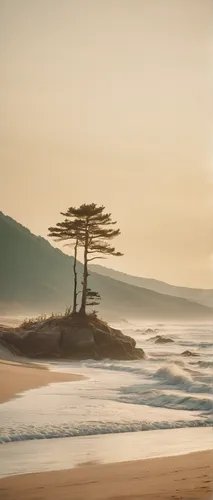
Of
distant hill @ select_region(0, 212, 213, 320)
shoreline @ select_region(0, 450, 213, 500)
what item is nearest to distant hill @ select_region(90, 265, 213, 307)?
distant hill @ select_region(0, 212, 213, 320)

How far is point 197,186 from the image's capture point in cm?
306

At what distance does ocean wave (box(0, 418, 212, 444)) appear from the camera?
2.61 metres

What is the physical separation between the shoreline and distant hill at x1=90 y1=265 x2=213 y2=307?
Result: 62 cm

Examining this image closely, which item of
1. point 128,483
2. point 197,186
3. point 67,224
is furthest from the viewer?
point 197,186

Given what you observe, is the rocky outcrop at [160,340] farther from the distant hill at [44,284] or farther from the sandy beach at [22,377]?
the sandy beach at [22,377]

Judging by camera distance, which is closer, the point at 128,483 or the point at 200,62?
the point at 128,483

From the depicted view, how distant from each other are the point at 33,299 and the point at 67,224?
1.06 feet

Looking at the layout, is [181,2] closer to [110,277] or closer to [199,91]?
[199,91]

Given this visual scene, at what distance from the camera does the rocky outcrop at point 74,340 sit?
2.81 metres

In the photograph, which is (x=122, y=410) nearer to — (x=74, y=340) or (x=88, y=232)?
(x=74, y=340)

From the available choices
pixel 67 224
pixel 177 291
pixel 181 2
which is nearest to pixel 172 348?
pixel 177 291

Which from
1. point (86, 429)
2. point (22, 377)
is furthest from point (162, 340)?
point (22, 377)

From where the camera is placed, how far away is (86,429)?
8.89ft

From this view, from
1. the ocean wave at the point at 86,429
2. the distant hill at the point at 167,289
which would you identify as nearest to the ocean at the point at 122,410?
the ocean wave at the point at 86,429
